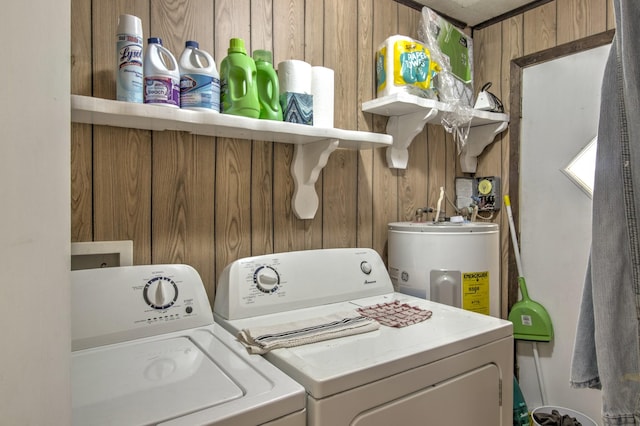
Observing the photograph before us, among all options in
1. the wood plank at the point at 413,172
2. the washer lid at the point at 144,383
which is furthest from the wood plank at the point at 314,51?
the washer lid at the point at 144,383

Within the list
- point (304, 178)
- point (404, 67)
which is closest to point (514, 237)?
point (404, 67)

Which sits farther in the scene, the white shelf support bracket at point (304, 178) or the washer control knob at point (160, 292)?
the white shelf support bracket at point (304, 178)

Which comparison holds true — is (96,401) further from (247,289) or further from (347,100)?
(347,100)

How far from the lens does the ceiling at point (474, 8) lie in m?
2.06

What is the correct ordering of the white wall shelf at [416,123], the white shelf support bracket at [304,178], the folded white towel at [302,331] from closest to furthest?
1. the folded white towel at [302,331]
2. the white shelf support bracket at [304,178]
3. the white wall shelf at [416,123]

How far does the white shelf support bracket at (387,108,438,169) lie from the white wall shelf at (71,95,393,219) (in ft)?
0.88

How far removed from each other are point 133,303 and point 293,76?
3.05 ft

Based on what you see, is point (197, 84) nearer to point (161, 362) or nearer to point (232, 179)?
point (232, 179)

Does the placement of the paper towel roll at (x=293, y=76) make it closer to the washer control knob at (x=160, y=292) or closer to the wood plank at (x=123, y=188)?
the wood plank at (x=123, y=188)

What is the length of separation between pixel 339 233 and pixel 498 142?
3.81ft

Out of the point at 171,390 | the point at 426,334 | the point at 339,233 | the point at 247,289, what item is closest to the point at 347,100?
the point at 339,233

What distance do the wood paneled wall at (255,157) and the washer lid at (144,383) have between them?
398 mm

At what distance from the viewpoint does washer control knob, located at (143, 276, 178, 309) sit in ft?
3.82

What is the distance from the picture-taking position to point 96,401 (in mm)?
767
